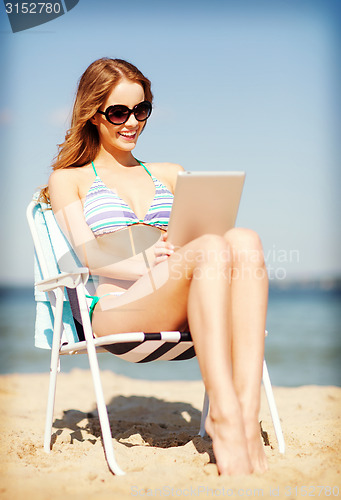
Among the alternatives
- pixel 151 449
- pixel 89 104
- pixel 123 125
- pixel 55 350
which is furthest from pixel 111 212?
pixel 151 449

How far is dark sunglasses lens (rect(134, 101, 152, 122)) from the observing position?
3.07 metres

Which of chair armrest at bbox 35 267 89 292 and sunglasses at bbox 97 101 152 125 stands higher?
sunglasses at bbox 97 101 152 125

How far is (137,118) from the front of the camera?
3.08 meters

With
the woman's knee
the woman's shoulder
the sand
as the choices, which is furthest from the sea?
the woman's knee

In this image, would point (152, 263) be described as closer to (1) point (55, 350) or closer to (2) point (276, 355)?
(1) point (55, 350)

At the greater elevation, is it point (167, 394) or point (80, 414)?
point (80, 414)

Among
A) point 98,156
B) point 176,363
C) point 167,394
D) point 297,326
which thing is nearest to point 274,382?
point 176,363

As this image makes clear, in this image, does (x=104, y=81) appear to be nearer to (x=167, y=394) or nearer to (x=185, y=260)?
(x=185, y=260)

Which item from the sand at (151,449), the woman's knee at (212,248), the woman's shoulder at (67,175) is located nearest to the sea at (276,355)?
the sand at (151,449)

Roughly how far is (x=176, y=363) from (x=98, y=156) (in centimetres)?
559

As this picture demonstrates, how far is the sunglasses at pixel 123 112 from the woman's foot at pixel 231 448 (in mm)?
1718

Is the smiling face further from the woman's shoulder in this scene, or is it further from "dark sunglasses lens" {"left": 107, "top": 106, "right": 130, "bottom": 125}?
the woman's shoulder

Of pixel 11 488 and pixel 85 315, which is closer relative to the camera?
pixel 11 488

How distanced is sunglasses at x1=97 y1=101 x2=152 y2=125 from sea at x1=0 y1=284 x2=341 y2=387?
4.71 meters
